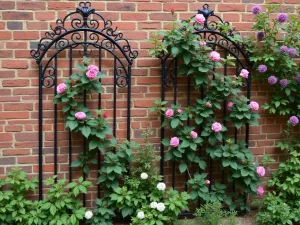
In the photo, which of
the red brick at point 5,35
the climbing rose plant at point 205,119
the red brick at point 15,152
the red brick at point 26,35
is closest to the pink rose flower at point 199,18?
the climbing rose plant at point 205,119

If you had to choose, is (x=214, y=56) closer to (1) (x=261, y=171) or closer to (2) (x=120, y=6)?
(2) (x=120, y=6)

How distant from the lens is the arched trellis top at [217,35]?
372 cm

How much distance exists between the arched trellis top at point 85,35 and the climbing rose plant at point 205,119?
0.31 metres

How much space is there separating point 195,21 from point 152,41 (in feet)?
1.46

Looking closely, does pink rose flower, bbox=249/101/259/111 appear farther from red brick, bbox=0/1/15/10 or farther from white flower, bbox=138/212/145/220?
red brick, bbox=0/1/15/10

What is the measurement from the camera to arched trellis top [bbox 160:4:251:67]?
12.2ft

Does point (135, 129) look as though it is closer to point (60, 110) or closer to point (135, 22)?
point (60, 110)

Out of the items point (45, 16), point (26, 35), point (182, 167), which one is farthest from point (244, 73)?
point (26, 35)

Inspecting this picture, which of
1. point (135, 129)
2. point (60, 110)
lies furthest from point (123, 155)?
point (60, 110)

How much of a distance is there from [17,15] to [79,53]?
1.97 ft

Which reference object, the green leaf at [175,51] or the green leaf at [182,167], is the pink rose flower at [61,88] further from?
the green leaf at [182,167]

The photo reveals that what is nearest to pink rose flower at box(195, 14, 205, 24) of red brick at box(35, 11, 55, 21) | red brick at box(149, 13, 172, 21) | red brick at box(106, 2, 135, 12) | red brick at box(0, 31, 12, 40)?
red brick at box(149, 13, 172, 21)

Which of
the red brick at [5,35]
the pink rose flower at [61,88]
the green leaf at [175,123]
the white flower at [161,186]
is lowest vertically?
the white flower at [161,186]

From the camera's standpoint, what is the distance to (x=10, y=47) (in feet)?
11.3
